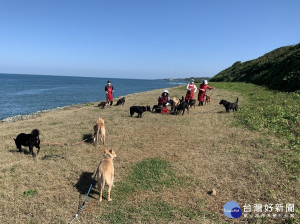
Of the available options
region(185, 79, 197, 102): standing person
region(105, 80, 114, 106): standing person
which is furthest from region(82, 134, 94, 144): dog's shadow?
region(185, 79, 197, 102): standing person

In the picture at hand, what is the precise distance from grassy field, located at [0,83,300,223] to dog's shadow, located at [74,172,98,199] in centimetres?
3

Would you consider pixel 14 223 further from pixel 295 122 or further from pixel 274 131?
pixel 295 122

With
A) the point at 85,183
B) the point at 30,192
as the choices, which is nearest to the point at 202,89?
the point at 85,183

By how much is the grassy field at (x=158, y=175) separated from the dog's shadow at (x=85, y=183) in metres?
0.03

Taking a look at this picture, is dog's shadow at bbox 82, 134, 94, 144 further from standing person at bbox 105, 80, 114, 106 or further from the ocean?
the ocean

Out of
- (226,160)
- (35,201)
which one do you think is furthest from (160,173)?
(35,201)

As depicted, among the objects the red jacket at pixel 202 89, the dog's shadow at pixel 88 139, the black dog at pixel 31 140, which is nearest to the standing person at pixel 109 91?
the red jacket at pixel 202 89

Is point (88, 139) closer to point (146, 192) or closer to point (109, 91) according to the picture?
point (146, 192)

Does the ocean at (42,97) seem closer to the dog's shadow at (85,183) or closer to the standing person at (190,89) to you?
the standing person at (190,89)

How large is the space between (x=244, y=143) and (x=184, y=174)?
3474 millimetres

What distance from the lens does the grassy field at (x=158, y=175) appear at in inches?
164

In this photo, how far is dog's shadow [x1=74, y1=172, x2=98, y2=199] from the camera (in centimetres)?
491

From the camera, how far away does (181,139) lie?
834cm

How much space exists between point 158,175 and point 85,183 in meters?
2.09
